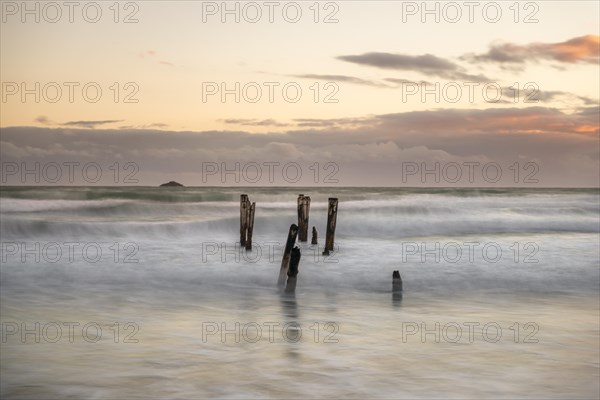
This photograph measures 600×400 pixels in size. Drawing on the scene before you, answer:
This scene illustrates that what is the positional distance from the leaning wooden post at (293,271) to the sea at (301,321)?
1.06ft

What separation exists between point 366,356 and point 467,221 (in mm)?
33890

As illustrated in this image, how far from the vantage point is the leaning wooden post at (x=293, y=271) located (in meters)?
15.3

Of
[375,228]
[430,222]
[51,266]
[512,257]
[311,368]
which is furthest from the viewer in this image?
[430,222]

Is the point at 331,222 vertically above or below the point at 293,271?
above

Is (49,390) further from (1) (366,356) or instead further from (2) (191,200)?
(2) (191,200)

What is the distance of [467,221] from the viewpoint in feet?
140

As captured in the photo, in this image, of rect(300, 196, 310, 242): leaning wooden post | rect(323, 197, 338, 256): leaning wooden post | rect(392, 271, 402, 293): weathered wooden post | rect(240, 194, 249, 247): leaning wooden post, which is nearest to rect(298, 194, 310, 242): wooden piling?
rect(300, 196, 310, 242): leaning wooden post

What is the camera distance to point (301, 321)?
12.8 metres

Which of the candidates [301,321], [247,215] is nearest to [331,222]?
[247,215]

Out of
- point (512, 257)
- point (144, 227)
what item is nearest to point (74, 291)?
point (512, 257)

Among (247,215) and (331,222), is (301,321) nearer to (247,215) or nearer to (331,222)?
(331,222)

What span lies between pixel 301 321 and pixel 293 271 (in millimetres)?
3110

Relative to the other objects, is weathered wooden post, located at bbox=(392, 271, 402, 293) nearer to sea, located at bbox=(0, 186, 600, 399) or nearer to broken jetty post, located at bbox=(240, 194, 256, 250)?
sea, located at bbox=(0, 186, 600, 399)

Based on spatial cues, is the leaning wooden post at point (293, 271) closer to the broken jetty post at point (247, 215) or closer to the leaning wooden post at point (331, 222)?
the leaning wooden post at point (331, 222)
